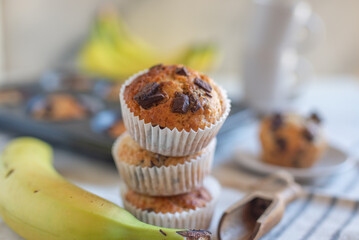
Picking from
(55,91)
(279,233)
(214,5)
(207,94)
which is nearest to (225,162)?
(279,233)

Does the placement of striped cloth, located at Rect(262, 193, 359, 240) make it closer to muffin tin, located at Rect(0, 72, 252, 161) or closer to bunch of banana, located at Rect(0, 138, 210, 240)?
bunch of banana, located at Rect(0, 138, 210, 240)

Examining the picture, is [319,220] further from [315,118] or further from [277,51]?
[277,51]

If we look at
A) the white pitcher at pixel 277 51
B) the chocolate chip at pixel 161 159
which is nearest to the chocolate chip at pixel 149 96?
the chocolate chip at pixel 161 159

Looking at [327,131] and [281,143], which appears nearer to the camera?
[281,143]

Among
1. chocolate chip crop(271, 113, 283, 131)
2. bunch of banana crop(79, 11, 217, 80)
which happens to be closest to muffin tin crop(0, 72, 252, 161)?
chocolate chip crop(271, 113, 283, 131)

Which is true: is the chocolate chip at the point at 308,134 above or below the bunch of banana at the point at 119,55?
above

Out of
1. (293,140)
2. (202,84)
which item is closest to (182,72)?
(202,84)

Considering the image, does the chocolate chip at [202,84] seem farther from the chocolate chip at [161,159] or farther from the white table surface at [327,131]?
the white table surface at [327,131]
